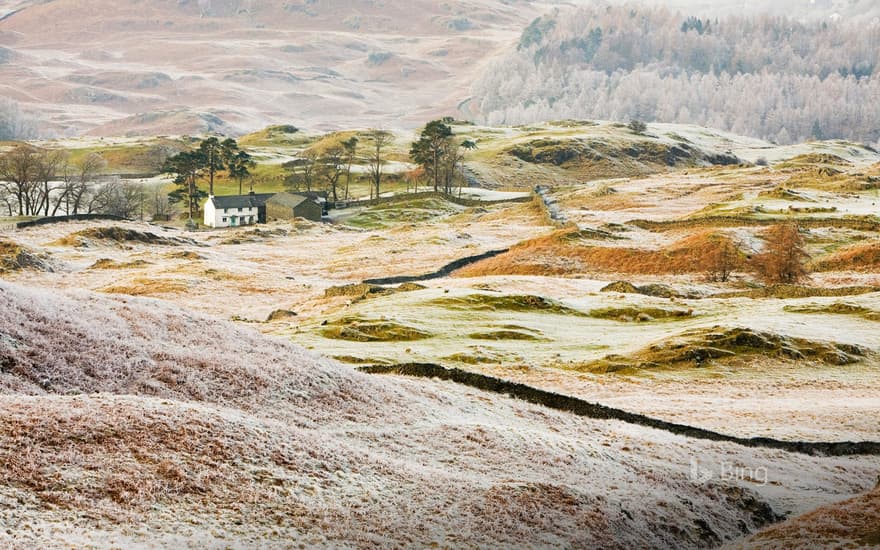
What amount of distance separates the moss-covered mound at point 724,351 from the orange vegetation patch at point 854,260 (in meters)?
47.0

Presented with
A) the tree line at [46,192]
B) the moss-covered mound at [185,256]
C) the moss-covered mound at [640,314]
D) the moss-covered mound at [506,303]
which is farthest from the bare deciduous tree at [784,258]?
the tree line at [46,192]

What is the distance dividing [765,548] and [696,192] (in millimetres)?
175634

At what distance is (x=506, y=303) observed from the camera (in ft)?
252

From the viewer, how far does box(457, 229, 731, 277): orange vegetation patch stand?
106 m

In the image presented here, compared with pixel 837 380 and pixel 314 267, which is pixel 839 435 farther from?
pixel 314 267

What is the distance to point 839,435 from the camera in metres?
41.7

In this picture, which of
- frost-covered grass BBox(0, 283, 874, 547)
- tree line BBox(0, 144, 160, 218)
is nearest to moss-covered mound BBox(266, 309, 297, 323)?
frost-covered grass BBox(0, 283, 874, 547)

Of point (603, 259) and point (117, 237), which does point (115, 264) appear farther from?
point (603, 259)

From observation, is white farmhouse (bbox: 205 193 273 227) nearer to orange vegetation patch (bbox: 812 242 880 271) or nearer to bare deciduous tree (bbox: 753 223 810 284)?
bare deciduous tree (bbox: 753 223 810 284)

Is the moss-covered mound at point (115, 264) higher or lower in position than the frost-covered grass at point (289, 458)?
lower

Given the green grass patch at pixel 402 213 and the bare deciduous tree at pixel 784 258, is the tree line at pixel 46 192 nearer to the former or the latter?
the green grass patch at pixel 402 213

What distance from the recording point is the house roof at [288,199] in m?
178

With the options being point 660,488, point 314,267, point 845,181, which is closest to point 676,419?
point 660,488

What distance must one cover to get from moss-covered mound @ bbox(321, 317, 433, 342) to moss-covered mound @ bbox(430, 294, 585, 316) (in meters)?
9.51
